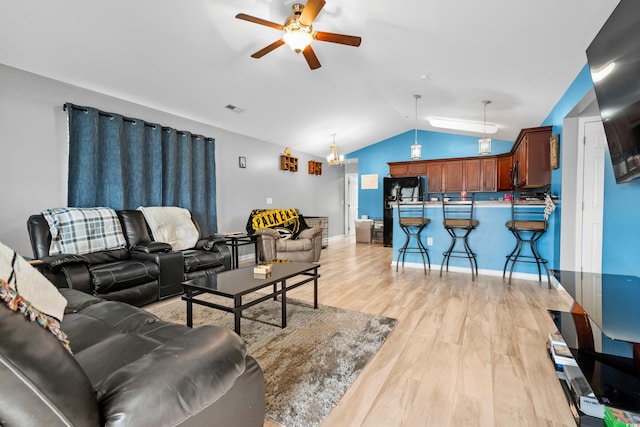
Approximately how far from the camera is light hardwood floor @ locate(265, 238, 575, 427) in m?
1.41

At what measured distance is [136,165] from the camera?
12.2 ft

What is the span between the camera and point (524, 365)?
181 centimetres

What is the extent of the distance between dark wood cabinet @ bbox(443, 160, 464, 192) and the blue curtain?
5159mm

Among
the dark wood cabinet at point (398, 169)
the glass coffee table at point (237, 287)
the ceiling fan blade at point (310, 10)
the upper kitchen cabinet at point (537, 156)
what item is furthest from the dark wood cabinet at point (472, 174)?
the ceiling fan blade at point (310, 10)

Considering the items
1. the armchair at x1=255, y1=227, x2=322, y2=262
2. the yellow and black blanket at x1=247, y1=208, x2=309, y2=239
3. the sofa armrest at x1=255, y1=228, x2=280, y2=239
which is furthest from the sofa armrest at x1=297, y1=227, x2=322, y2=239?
the sofa armrest at x1=255, y1=228, x2=280, y2=239

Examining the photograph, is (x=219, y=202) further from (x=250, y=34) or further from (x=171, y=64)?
(x=250, y=34)

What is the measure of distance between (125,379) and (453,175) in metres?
7.11

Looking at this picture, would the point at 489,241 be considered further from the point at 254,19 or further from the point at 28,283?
the point at 28,283

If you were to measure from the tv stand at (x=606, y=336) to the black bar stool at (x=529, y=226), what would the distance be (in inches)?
78.5

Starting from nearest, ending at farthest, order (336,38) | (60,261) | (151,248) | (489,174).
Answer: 1. (60,261)
2. (336,38)
3. (151,248)
4. (489,174)

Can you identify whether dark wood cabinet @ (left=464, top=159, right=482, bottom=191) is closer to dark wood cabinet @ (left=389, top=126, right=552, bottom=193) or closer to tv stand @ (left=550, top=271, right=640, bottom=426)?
dark wood cabinet @ (left=389, top=126, right=552, bottom=193)

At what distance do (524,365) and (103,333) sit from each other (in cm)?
239

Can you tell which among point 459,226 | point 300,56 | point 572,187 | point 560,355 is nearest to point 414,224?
point 459,226

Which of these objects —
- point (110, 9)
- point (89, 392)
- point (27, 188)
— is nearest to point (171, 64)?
point (110, 9)
